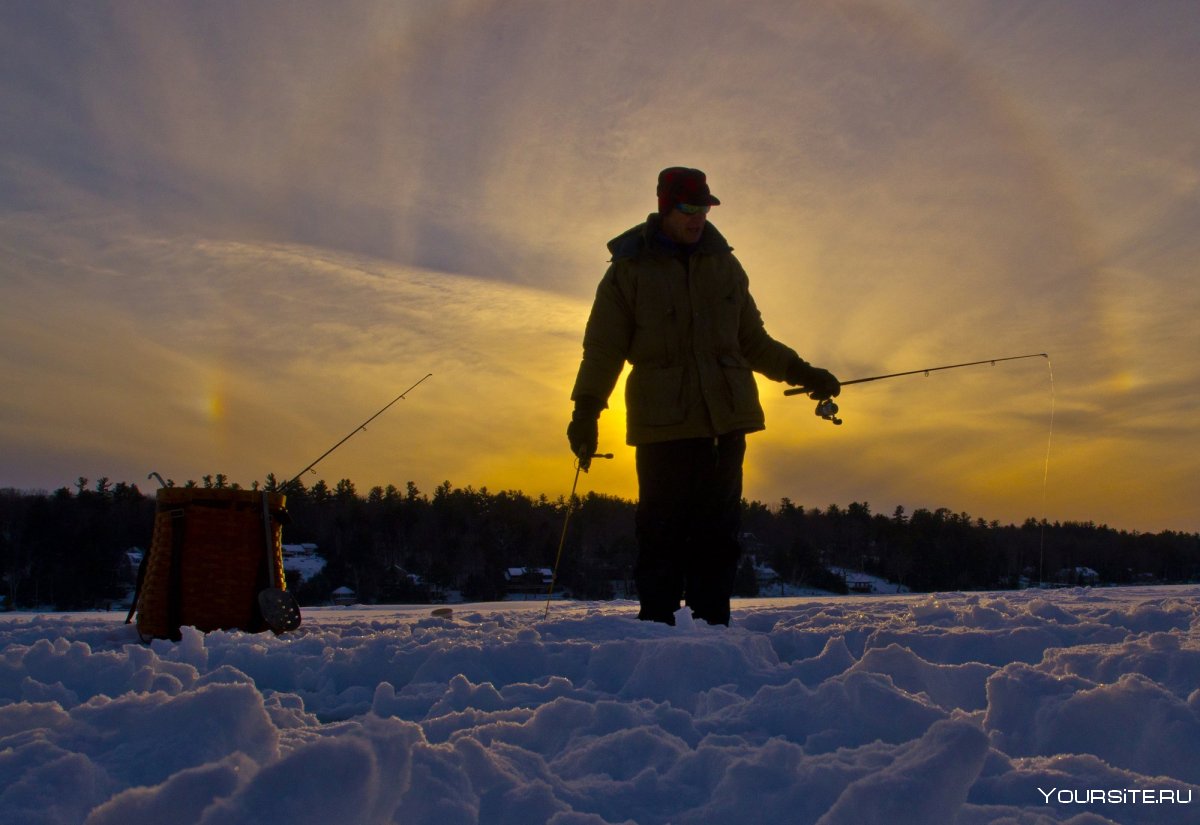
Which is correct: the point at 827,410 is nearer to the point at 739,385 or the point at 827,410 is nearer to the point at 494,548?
the point at 739,385

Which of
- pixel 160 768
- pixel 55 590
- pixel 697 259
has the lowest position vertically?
pixel 55 590

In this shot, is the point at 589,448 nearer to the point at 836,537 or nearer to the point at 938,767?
the point at 938,767

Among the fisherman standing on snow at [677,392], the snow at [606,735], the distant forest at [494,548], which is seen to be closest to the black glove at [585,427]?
the fisherman standing on snow at [677,392]

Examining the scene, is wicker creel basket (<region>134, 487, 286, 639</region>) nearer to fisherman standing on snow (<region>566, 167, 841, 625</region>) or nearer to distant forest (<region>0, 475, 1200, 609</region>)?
fisherman standing on snow (<region>566, 167, 841, 625</region>)

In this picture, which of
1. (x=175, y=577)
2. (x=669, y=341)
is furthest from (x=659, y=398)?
(x=175, y=577)

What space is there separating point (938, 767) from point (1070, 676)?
1077mm

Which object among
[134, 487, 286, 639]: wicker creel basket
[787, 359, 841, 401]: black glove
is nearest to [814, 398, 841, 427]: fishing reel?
[787, 359, 841, 401]: black glove

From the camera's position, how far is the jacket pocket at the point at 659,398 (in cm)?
396

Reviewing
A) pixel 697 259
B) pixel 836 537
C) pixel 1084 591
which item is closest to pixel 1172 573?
pixel 836 537

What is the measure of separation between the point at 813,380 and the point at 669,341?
0.99 meters

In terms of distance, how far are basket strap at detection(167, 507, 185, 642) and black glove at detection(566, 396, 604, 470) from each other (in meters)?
1.87

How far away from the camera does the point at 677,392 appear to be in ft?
13.0

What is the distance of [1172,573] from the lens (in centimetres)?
4584

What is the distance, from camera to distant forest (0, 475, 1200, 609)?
34062 millimetres
